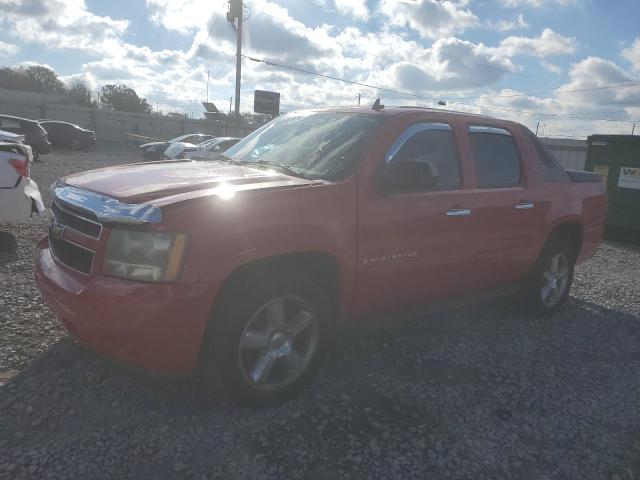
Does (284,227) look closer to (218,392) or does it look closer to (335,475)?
(218,392)

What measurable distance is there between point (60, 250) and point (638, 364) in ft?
14.4

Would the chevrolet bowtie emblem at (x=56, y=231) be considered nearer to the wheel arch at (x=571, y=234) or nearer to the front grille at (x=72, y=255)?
the front grille at (x=72, y=255)

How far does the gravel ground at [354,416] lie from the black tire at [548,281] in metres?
0.65

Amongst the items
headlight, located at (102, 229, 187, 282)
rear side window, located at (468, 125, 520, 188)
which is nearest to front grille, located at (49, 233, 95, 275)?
headlight, located at (102, 229, 187, 282)

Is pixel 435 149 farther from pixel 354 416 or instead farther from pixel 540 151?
pixel 354 416

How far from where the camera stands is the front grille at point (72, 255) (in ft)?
9.14

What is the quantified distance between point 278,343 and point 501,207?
2.28m

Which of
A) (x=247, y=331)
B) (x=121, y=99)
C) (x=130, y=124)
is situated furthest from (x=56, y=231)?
(x=121, y=99)

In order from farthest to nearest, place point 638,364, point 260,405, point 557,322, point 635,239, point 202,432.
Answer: point 635,239, point 557,322, point 638,364, point 260,405, point 202,432

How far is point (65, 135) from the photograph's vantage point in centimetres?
2816

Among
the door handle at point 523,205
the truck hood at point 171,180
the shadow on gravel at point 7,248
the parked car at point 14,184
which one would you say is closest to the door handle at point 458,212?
the door handle at point 523,205

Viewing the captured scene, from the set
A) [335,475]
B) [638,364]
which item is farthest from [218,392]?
[638,364]

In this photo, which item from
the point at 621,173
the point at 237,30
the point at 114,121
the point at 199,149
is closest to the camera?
the point at 621,173

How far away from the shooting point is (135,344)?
8.64 feet
